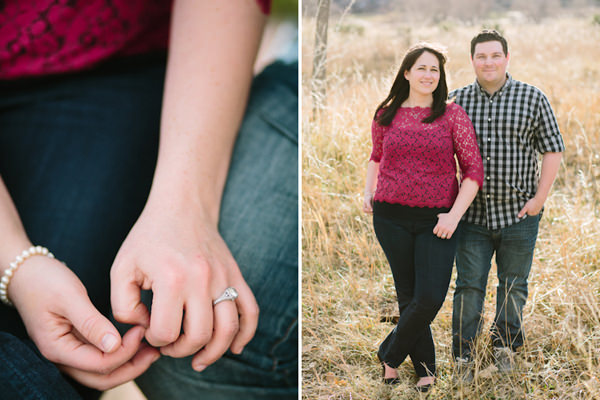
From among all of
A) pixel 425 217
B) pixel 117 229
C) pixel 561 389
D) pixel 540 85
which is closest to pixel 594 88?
pixel 540 85

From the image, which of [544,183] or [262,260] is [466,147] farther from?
[262,260]

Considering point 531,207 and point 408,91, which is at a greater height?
point 408,91

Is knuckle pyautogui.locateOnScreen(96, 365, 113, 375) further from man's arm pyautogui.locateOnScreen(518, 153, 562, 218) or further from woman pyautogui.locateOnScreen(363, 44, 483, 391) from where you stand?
man's arm pyautogui.locateOnScreen(518, 153, 562, 218)

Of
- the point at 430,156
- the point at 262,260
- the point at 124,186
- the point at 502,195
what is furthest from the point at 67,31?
the point at 502,195

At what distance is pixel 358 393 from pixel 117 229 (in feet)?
1.47

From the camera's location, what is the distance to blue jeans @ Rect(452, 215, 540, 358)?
2.32 feet

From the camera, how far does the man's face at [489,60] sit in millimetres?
702

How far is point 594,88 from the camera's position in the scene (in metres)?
0.75

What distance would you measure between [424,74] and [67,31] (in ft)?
1.81

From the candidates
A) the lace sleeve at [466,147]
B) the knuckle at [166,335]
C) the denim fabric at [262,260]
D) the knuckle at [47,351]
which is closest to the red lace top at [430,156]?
the lace sleeve at [466,147]

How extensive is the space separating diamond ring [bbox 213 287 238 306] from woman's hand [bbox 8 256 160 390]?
106 mm

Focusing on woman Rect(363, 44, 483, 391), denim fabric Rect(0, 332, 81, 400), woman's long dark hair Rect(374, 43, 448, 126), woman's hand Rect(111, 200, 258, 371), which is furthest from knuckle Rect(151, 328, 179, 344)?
woman's long dark hair Rect(374, 43, 448, 126)

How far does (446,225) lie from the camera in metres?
0.70

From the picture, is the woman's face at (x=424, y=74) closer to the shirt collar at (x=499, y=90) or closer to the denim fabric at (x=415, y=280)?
the shirt collar at (x=499, y=90)
